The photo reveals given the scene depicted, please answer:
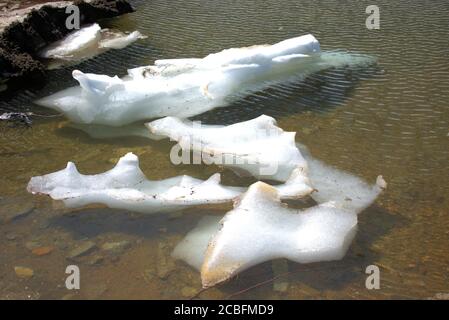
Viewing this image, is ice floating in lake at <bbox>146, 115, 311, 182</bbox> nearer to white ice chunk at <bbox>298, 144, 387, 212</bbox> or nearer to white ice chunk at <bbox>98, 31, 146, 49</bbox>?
white ice chunk at <bbox>298, 144, 387, 212</bbox>

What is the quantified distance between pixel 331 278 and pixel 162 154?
169 centimetres

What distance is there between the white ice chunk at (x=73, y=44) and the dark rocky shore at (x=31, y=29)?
11cm

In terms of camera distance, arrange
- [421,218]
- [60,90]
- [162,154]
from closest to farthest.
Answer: [421,218] < [162,154] < [60,90]

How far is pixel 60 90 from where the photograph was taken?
16.1 ft

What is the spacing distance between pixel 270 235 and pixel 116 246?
0.86m

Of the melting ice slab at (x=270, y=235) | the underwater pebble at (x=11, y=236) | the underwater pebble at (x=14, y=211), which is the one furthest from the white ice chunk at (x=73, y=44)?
the melting ice slab at (x=270, y=235)

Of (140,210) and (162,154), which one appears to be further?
(162,154)

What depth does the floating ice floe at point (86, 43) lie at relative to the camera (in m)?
5.86

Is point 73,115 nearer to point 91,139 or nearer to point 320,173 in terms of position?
point 91,139

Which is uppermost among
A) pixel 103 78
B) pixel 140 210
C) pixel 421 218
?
pixel 103 78

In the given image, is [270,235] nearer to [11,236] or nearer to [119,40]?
[11,236]

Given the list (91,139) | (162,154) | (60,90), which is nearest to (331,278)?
(162,154)

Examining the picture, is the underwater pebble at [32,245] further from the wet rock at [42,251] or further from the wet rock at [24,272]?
the wet rock at [24,272]

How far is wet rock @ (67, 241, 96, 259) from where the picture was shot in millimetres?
2736
